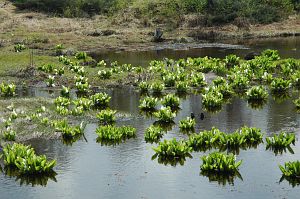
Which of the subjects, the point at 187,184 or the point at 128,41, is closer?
the point at 187,184

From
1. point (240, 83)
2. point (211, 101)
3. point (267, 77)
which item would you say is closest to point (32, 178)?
point (211, 101)

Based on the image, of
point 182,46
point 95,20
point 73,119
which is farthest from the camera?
point 95,20

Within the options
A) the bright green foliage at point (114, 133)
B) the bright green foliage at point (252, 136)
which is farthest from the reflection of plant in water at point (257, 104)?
the bright green foliage at point (114, 133)

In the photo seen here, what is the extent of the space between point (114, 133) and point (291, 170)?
20.6 ft

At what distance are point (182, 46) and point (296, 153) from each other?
26.8 metres

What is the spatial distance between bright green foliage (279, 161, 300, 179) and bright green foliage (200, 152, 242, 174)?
1242 millimetres

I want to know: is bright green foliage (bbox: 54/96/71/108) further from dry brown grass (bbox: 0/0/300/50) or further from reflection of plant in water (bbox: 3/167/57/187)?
dry brown grass (bbox: 0/0/300/50)

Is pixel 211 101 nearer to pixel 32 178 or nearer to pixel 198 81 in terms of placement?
pixel 198 81

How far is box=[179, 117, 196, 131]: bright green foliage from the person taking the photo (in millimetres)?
20312

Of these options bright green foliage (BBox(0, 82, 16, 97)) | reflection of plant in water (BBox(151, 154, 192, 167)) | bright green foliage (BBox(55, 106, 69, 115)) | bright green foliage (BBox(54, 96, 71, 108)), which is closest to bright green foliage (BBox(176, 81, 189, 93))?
bright green foliage (BBox(54, 96, 71, 108))

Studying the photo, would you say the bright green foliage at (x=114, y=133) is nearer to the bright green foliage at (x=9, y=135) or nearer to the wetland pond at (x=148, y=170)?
the wetland pond at (x=148, y=170)

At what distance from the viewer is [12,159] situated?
16.5 m

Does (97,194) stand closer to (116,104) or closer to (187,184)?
(187,184)

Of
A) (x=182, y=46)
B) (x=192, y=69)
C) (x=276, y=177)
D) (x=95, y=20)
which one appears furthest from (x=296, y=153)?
(x=95, y=20)
